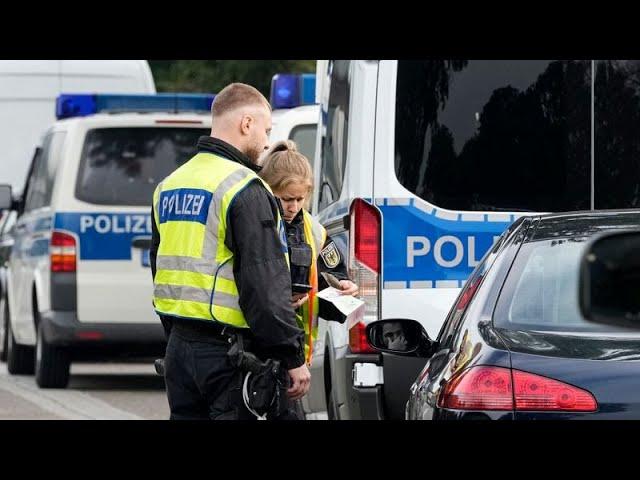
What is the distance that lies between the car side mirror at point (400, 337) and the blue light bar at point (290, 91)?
8.48 meters

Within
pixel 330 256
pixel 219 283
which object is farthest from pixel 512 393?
pixel 330 256

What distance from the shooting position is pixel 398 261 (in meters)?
7.84

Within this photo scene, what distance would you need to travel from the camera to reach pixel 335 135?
8.70 metres

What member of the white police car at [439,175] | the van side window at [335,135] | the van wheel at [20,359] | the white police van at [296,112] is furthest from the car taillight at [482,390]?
the van wheel at [20,359]

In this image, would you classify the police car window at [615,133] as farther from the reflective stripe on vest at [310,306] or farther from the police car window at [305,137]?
the police car window at [305,137]

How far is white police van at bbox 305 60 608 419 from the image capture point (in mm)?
7828

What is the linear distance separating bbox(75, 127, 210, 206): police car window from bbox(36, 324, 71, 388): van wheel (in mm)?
1204

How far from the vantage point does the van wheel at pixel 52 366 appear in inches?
519

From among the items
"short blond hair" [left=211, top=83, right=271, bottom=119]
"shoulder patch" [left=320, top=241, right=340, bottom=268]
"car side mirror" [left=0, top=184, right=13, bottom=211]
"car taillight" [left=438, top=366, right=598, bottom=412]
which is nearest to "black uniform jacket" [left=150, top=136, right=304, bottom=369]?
"short blond hair" [left=211, top=83, right=271, bottom=119]

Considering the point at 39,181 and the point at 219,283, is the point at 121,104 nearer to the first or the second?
the point at 39,181

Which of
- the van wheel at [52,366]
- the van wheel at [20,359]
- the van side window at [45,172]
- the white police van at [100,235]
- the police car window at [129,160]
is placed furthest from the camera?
the van wheel at [20,359]
